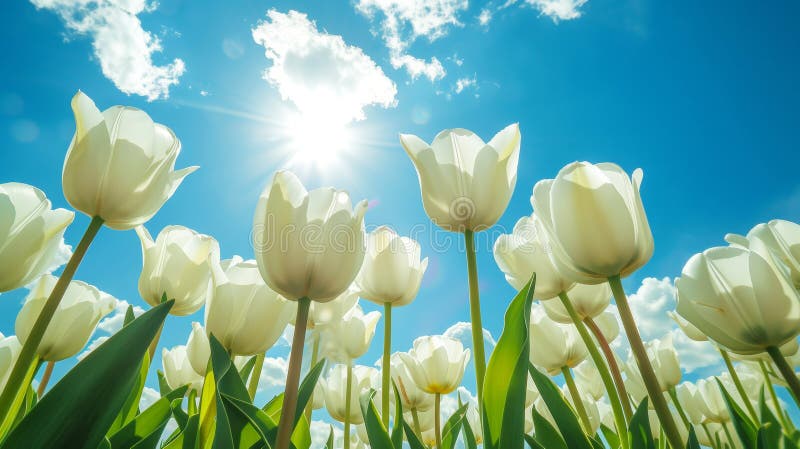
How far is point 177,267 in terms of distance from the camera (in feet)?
7.64

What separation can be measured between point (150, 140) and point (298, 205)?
0.78 metres

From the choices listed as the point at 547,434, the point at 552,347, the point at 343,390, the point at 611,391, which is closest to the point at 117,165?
the point at 547,434

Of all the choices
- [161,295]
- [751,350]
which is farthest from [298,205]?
[751,350]

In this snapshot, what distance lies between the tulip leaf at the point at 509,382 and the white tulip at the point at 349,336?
1.62m

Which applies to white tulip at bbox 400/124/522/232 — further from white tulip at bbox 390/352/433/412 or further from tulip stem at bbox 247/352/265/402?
white tulip at bbox 390/352/433/412

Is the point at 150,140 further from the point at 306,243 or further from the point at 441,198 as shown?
the point at 441,198

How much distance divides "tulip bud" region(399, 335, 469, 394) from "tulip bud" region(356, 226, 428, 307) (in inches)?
34.4

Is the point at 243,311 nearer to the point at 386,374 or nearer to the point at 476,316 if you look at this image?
the point at 386,374

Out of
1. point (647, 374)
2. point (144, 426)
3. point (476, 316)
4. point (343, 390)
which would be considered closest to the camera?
point (647, 374)

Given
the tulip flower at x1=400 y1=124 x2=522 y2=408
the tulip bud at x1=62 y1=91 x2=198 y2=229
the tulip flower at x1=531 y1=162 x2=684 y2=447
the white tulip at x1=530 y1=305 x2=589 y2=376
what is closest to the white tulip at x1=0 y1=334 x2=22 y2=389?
the tulip bud at x1=62 y1=91 x2=198 y2=229

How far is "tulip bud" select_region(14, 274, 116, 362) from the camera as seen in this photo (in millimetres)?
2154

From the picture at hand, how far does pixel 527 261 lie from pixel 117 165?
2.00 metres

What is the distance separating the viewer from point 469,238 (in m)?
1.98

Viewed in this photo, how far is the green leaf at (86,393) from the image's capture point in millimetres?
1163
